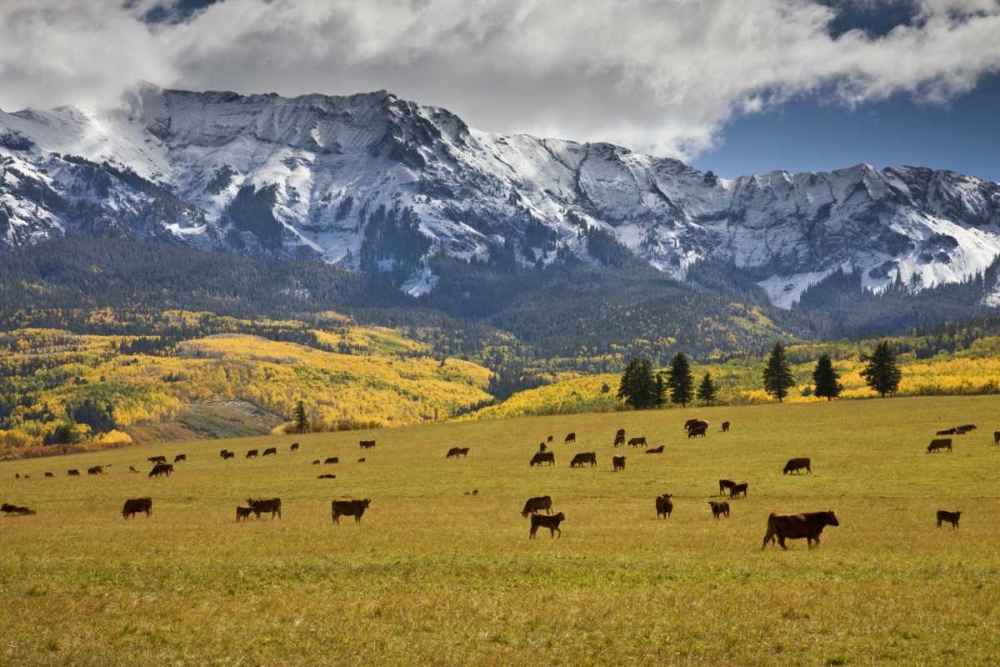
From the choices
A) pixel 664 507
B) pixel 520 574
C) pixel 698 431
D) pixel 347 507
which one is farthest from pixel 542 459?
pixel 520 574

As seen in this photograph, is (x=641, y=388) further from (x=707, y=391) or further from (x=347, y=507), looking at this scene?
(x=347, y=507)

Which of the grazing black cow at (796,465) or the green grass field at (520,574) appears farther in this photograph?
the grazing black cow at (796,465)

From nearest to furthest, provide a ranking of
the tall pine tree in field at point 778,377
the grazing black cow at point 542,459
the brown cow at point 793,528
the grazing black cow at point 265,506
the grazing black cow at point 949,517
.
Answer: the brown cow at point 793,528
the grazing black cow at point 949,517
the grazing black cow at point 265,506
the grazing black cow at point 542,459
the tall pine tree in field at point 778,377

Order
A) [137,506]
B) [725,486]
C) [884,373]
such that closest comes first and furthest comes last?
[137,506] < [725,486] < [884,373]

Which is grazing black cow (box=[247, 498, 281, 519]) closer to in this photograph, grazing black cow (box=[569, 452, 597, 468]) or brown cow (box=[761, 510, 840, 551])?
brown cow (box=[761, 510, 840, 551])

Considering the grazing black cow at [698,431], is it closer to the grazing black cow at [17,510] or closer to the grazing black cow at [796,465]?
the grazing black cow at [796,465]

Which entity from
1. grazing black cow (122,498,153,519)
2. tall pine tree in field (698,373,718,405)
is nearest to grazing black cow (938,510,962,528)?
grazing black cow (122,498,153,519)

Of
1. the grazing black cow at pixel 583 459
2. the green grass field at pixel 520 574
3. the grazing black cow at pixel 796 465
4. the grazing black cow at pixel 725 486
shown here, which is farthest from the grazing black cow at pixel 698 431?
the grazing black cow at pixel 725 486

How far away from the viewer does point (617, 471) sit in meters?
65.6

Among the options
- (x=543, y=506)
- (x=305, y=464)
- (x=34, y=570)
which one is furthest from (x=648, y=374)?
(x=34, y=570)

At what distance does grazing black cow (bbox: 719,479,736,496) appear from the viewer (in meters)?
51.0

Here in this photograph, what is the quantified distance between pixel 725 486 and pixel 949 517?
15578 millimetres

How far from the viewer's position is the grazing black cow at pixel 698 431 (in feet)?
295

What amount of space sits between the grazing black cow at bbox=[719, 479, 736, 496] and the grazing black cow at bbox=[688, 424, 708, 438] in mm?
→ 37437
